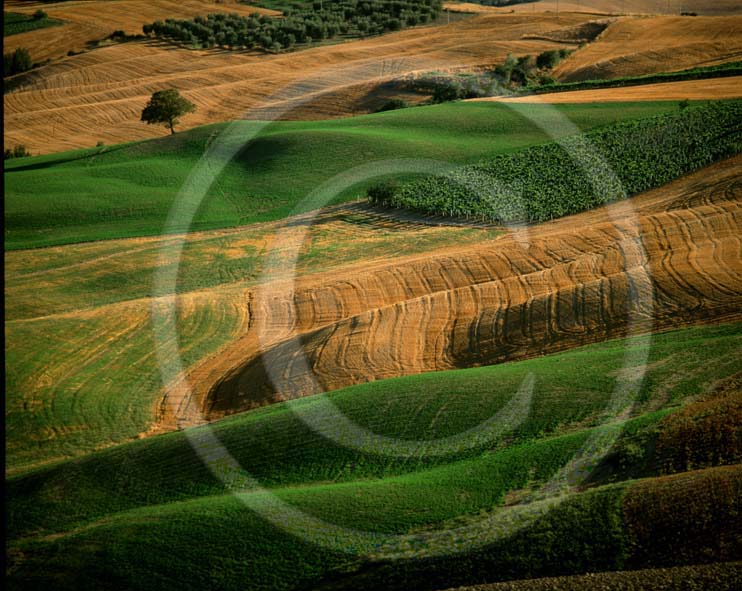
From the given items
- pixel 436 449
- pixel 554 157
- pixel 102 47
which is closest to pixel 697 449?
pixel 436 449

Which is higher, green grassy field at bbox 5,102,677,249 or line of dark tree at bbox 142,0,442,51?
line of dark tree at bbox 142,0,442,51

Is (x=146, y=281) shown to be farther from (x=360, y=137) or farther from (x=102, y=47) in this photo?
(x=102, y=47)

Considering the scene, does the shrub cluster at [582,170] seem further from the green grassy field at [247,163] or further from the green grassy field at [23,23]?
the green grassy field at [23,23]

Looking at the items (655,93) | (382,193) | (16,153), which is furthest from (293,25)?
(382,193)

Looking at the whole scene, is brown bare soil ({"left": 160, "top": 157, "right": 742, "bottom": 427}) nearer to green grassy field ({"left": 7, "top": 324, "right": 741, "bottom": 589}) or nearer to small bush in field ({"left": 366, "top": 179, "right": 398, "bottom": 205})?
green grassy field ({"left": 7, "top": 324, "right": 741, "bottom": 589})

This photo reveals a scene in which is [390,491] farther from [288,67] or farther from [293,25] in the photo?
[293,25]
